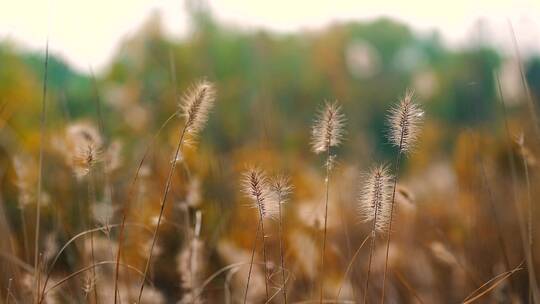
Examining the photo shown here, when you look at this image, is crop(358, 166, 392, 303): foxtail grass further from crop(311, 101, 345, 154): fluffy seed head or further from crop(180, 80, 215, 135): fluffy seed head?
crop(180, 80, 215, 135): fluffy seed head

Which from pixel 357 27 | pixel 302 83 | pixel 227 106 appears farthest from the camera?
pixel 357 27

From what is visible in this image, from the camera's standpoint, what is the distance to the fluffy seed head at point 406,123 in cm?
191

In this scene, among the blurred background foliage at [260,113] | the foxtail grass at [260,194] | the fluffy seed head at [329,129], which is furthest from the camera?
the blurred background foliage at [260,113]

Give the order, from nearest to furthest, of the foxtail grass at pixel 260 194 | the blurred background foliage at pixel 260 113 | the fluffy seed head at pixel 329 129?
the foxtail grass at pixel 260 194 → the fluffy seed head at pixel 329 129 → the blurred background foliage at pixel 260 113

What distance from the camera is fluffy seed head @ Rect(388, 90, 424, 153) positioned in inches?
75.4

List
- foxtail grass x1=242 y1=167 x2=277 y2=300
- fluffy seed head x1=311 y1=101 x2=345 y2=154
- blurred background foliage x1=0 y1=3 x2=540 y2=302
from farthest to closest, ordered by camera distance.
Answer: blurred background foliage x1=0 y1=3 x2=540 y2=302 < fluffy seed head x1=311 y1=101 x2=345 y2=154 < foxtail grass x1=242 y1=167 x2=277 y2=300

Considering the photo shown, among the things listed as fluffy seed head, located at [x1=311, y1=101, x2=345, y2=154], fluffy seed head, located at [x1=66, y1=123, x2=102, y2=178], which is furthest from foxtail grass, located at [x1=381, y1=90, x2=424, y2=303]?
fluffy seed head, located at [x1=66, y1=123, x2=102, y2=178]

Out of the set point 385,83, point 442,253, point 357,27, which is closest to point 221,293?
point 442,253

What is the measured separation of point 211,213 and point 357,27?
64.3m

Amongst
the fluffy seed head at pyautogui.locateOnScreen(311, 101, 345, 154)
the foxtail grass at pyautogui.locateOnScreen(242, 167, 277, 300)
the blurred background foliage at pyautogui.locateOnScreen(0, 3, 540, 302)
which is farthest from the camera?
the blurred background foliage at pyautogui.locateOnScreen(0, 3, 540, 302)

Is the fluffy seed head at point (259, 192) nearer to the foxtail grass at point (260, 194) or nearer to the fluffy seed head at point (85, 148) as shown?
the foxtail grass at point (260, 194)

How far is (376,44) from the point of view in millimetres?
67375

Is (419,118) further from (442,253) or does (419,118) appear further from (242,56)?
(242,56)

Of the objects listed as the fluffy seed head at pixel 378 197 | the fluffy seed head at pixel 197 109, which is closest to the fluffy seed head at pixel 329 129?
the fluffy seed head at pixel 378 197
